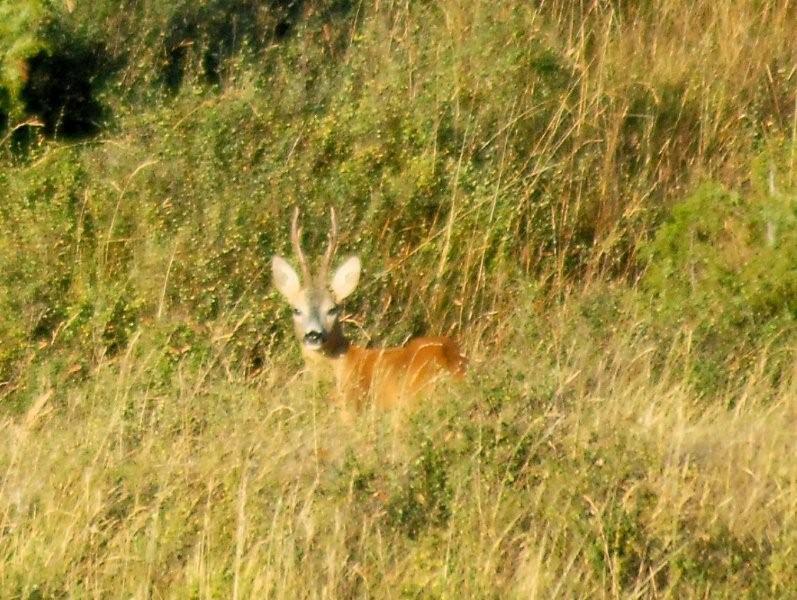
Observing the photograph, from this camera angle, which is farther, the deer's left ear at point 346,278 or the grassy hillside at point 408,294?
the deer's left ear at point 346,278

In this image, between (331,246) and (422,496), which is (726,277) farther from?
(422,496)

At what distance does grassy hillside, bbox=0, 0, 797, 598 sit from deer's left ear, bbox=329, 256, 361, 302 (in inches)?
10.9

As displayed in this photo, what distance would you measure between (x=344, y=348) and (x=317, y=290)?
32 cm

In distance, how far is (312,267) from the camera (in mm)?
8906

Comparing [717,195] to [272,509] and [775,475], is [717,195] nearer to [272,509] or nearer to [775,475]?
[775,475]

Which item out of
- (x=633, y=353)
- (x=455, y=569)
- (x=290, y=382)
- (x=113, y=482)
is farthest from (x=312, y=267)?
(x=455, y=569)

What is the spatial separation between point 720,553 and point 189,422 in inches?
87.2

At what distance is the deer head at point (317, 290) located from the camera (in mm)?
8469

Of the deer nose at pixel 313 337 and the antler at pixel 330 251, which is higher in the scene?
the antler at pixel 330 251

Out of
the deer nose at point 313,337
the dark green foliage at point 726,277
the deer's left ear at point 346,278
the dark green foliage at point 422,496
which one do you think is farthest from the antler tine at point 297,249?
the dark green foliage at point 422,496

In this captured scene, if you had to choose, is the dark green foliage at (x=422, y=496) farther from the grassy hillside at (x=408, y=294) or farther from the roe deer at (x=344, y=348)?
the roe deer at (x=344, y=348)

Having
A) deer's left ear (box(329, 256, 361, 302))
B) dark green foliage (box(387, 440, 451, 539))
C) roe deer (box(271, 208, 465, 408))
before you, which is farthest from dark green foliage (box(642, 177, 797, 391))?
dark green foliage (box(387, 440, 451, 539))

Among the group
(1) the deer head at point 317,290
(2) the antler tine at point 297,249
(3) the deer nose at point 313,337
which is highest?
(2) the antler tine at point 297,249

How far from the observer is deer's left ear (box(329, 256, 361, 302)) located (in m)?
8.59
